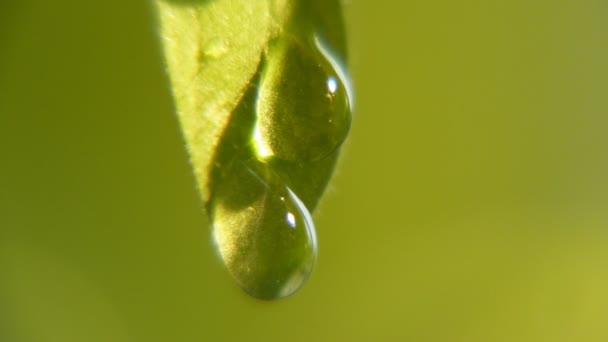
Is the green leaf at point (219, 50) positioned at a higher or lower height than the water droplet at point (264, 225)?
higher

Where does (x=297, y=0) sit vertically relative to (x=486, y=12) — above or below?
below

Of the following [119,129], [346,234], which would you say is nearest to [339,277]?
[346,234]

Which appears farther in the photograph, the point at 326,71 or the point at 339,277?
the point at 339,277

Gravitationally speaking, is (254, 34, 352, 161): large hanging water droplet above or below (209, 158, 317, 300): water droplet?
above

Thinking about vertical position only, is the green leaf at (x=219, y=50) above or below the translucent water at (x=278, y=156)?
above

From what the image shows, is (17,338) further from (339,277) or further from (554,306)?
(554,306)
